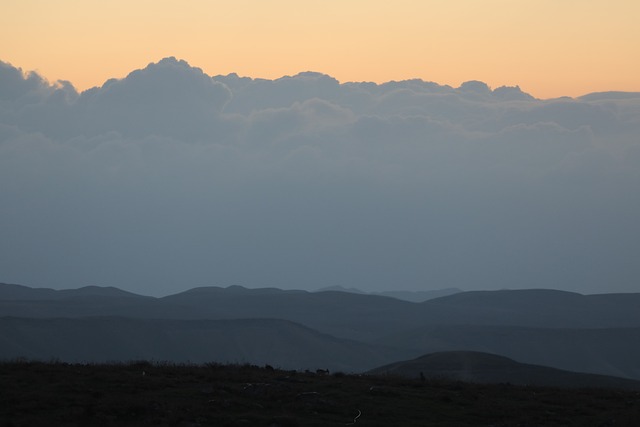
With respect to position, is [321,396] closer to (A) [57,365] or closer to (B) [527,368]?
(A) [57,365]

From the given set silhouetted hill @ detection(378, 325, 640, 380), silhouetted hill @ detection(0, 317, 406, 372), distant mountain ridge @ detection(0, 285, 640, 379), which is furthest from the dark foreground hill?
silhouetted hill @ detection(378, 325, 640, 380)

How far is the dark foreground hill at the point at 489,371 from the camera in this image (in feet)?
180

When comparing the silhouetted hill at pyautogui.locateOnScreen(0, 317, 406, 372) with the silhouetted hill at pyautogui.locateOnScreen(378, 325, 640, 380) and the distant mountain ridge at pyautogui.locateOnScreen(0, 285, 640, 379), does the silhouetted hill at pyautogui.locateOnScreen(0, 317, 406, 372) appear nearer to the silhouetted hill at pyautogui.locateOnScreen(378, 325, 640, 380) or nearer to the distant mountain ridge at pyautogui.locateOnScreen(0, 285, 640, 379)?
the distant mountain ridge at pyautogui.locateOnScreen(0, 285, 640, 379)

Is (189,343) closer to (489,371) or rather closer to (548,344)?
(548,344)

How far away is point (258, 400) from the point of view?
2278 centimetres

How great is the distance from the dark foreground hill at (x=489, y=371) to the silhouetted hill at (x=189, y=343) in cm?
3728

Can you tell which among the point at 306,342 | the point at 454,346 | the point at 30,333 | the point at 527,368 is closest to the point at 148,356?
the point at 30,333

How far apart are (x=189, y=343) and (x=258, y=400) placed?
91624 mm

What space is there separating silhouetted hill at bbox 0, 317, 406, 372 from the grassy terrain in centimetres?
7420

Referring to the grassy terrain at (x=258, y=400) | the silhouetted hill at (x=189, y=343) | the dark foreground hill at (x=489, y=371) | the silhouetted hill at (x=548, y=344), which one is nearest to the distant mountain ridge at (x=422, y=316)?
the silhouetted hill at (x=548, y=344)

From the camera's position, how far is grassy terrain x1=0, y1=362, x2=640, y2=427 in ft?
68.2

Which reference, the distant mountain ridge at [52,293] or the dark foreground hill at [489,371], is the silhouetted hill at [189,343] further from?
the distant mountain ridge at [52,293]

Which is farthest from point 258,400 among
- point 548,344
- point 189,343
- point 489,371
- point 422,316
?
point 422,316

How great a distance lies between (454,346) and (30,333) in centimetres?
5389
